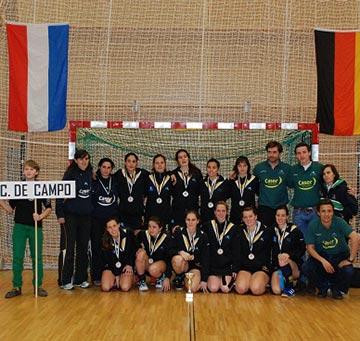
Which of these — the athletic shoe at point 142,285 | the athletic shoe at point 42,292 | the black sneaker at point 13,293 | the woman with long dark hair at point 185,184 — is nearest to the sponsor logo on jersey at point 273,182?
the woman with long dark hair at point 185,184

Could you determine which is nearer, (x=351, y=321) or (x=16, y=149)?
(x=351, y=321)

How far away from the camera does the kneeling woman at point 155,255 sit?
23.9 ft

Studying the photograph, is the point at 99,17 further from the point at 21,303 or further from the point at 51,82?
the point at 21,303

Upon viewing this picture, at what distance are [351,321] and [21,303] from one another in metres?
3.47

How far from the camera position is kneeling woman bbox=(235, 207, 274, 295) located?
7.13 meters

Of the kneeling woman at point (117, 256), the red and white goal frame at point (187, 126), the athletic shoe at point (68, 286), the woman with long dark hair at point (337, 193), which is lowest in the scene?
the athletic shoe at point (68, 286)

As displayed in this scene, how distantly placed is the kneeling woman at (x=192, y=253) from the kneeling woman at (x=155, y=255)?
0.14 metres

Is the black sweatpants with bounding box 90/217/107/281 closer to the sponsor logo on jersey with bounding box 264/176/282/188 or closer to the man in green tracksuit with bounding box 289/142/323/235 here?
the sponsor logo on jersey with bounding box 264/176/282/188

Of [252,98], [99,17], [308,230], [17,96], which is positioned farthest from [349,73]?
[17,96]

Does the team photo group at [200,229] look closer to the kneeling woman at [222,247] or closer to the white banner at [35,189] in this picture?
the kneeling woman at [222,247]

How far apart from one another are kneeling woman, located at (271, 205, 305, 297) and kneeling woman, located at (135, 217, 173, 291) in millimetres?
1341

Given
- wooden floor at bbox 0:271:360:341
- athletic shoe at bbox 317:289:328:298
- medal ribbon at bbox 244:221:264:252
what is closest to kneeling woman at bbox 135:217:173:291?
wooden floor at bbox 0:271:360:341

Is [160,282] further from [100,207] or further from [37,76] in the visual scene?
[37,76]

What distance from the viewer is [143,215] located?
7895 millimetres
